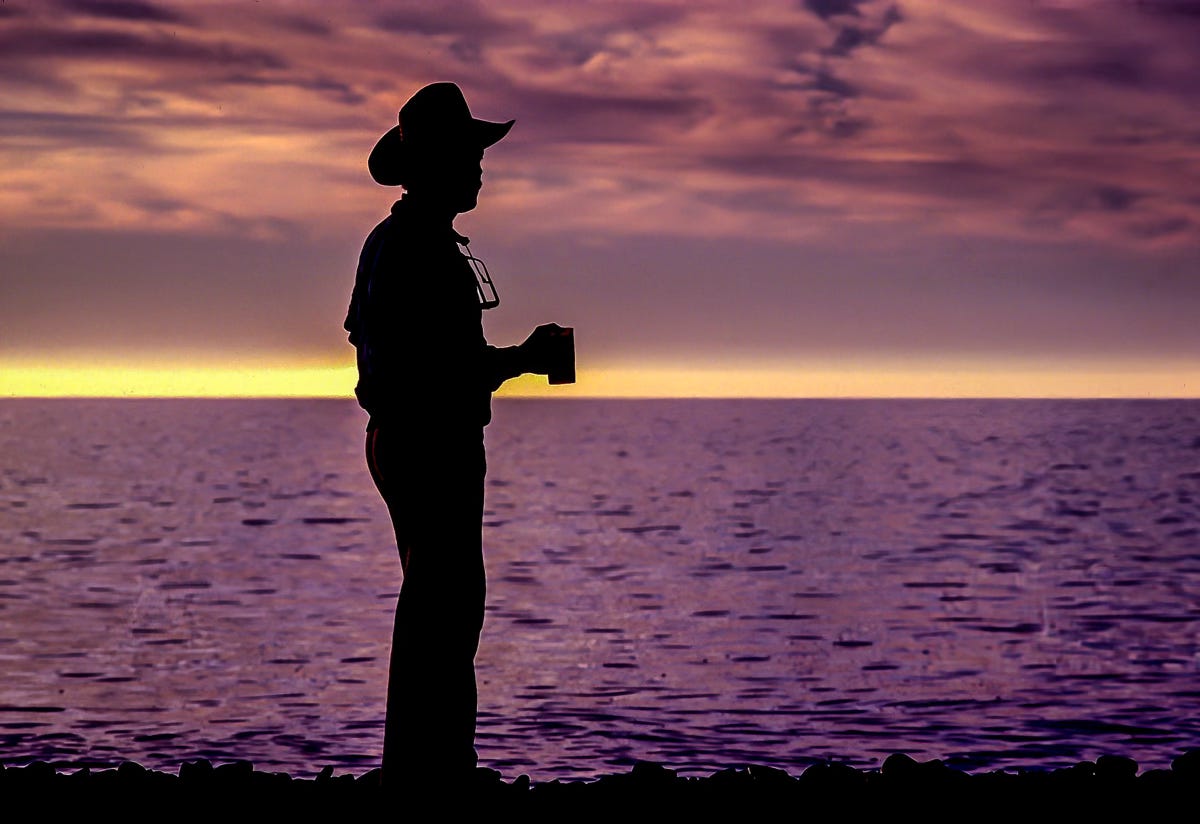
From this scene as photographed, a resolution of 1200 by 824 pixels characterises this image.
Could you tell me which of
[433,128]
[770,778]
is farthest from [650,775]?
[433,128]

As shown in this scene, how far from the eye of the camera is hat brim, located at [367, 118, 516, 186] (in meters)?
8.12

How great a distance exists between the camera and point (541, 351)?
797 centimetres

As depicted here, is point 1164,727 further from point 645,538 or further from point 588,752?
point 645,538

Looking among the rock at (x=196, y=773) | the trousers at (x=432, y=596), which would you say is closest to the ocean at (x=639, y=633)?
the rock at (x=196, y=773)

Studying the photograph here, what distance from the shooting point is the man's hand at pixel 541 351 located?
7957mm

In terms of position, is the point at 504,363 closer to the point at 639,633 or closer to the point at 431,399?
the point at 431,399

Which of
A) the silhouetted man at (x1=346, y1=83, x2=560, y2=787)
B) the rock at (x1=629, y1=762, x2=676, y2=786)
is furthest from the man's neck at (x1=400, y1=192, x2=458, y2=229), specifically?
the rock at (x1=629, y1=762, x2=676, y2=786)

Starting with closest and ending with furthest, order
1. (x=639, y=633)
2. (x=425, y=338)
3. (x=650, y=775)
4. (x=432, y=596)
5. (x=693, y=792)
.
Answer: (x=425, y=338)
(x=432, y=596)
(x=693, y=792)
(x=650, y=775)
(x=639, y=633)

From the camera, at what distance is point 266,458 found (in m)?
118

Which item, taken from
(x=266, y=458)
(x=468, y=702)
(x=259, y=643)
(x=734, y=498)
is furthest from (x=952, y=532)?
(x=266, y=458)

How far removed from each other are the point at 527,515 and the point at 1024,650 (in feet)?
105

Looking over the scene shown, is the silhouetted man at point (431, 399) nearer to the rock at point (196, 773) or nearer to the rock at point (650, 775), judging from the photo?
the rock at point (650, 775)

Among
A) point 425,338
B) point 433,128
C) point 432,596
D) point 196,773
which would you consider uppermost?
point 433,128

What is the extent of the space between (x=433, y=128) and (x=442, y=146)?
3.7 inches
